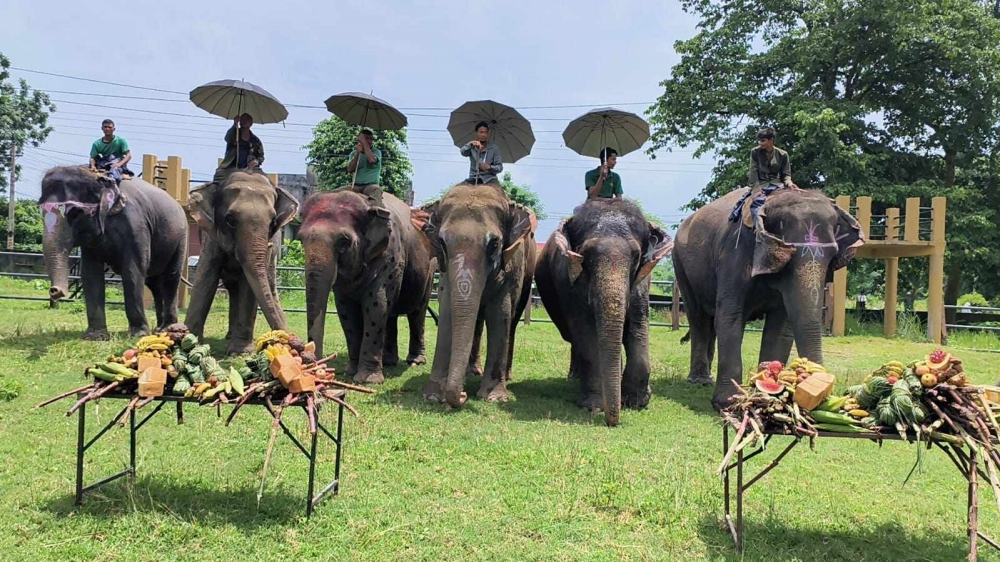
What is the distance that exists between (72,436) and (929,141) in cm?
2788

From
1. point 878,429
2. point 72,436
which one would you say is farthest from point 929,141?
point 72,436

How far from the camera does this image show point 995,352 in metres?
18.5

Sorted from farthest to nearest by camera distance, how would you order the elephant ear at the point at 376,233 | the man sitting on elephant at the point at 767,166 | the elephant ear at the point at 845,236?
the man sitting on elephant at the point at 767,166 → the elephant ear at the point at 376,233 → the elephant ear at the point at 845,236

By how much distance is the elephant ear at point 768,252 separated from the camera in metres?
8.26

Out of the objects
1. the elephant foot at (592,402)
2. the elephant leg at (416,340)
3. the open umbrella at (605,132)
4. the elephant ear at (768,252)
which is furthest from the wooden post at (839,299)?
the elephant foot at (592,402)

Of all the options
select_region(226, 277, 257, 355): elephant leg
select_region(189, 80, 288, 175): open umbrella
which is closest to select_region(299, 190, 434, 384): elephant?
select_region(226, 277, 257, 355): elephant leg

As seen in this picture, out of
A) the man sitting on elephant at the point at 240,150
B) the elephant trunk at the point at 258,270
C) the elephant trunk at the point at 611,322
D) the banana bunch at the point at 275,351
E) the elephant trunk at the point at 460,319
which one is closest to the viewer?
the banana bunch at the point at 275,351

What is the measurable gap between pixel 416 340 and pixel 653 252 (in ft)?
16.2

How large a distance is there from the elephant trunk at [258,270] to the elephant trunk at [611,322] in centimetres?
412

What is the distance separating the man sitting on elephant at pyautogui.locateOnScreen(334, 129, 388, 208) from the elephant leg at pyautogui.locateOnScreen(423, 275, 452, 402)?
7.81 feet

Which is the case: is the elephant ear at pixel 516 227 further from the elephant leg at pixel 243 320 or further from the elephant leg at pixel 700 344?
the elephant leg at pixel 243 320

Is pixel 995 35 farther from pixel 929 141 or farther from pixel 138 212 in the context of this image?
pixel 138 212

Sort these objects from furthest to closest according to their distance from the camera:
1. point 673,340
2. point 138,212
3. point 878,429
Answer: point 673,340 → point 138,212 → point 878,429

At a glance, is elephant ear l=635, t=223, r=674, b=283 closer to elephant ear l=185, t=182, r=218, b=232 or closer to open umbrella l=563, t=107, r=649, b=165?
open umbrella l=563, t=107, r=649, b=165
